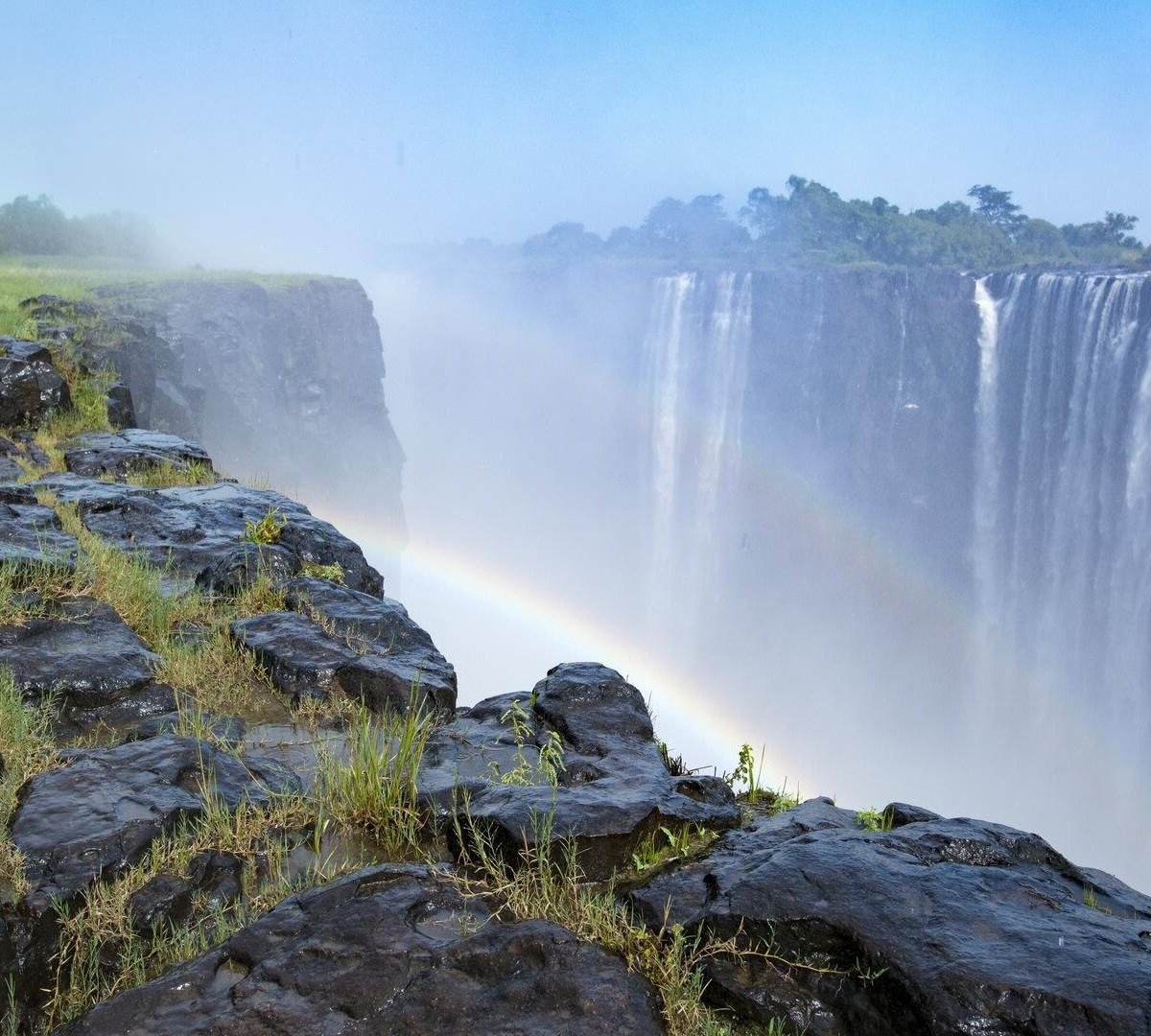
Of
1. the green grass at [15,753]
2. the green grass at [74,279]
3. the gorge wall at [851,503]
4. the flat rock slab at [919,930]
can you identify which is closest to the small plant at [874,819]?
the flat rock slab at [919,930]

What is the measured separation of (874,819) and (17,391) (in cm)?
1078

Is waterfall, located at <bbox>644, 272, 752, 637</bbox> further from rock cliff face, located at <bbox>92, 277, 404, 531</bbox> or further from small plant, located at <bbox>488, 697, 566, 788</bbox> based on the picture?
small plant, located at <bbox>488, 697, 566, 788</bbox>

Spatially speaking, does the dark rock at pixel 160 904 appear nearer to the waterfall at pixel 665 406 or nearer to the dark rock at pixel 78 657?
the dark rock at pixel 78 657

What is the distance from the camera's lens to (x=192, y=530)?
7.52m

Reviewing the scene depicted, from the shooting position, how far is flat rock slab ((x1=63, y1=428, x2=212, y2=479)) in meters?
9.45

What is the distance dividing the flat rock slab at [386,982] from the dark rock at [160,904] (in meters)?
0.39

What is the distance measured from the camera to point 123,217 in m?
57.2

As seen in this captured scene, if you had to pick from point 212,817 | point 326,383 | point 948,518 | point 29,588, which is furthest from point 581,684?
point 948,518

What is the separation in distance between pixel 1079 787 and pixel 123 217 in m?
65.7

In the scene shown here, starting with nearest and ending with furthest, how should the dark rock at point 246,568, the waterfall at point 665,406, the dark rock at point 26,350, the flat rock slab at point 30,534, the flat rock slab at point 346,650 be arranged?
the flat rock slab at point 346,650 < the flat rock slab at point 30,534 < the dark rock at point 246,568 < the dark rock at point 26,350 < the waterfall at point 665,406

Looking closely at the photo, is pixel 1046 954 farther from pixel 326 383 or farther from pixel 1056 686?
pixel 1056 686

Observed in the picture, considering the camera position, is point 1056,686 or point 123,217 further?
point 123,217

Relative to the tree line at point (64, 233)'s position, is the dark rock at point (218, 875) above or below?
below

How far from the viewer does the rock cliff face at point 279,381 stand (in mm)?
26266
